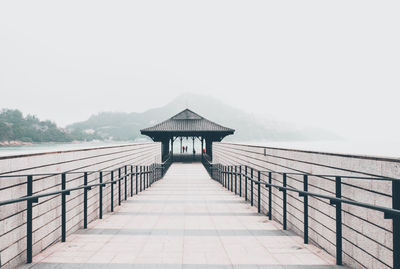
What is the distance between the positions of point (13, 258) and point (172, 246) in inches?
68.2

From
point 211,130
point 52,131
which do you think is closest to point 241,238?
point 211,130

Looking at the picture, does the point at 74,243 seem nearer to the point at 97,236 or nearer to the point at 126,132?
the point at 97,236

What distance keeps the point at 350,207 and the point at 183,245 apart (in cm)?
206

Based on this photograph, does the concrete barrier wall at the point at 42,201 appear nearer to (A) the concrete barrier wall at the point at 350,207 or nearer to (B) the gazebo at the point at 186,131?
(A) the concrete barrier wall at the point at 350,207

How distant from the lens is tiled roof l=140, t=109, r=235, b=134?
79.6ft

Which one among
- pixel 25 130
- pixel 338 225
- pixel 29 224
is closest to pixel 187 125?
pixel 29 224

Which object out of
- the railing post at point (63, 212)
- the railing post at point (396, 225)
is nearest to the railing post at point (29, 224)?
the railing post at point (63, 212)

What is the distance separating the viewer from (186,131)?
24156 mm

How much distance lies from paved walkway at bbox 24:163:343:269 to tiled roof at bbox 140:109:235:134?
19106 millimetres

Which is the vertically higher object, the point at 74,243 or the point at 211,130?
the point at 211,130

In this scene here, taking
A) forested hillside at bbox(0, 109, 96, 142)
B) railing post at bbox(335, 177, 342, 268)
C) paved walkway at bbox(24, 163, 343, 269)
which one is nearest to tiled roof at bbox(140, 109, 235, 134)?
paved walkway at bbox(24, 163, 343, 269)

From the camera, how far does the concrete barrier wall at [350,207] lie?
2.52 meters

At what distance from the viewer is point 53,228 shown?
143 inches

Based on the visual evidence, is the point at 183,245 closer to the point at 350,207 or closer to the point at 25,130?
the point at 350,207
